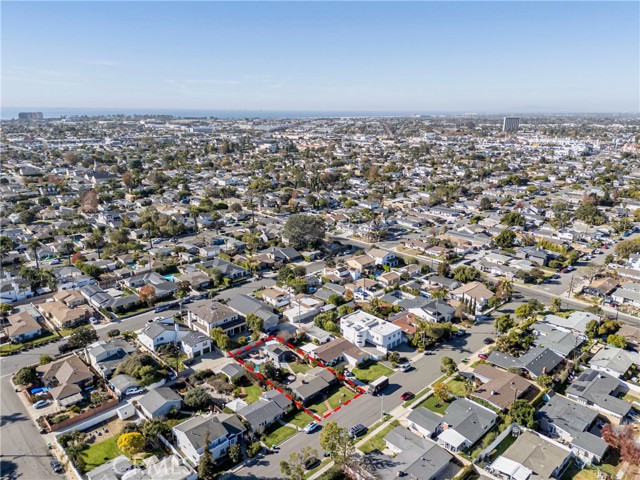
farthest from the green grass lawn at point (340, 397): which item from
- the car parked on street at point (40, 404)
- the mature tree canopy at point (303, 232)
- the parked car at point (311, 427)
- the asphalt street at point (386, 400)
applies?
the mature tree canopy at point (303, 232)

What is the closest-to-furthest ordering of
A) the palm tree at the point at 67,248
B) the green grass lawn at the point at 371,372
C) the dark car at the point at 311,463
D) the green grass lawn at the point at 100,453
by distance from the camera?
the dark car at the point at 311,463
the green grass lawn at the point at 100,453
the green grass lawn at the point at 371,372
the palm tree at the point at 67,248

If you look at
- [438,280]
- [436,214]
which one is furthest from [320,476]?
[436,214]

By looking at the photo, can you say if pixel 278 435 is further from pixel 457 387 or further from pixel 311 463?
pixel 457 387

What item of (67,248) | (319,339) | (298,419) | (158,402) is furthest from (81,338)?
(67,248)

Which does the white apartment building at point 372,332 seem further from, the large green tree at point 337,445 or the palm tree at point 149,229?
the palm tree at point 149,229

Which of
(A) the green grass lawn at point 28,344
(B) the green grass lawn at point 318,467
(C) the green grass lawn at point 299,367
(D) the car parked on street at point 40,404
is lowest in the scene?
(B) the green grass lawn at point 318,467

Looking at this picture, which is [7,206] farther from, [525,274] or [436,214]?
[525,274]

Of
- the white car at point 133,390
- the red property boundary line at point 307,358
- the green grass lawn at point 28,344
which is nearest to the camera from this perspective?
the red property boundary line at point 307,358
